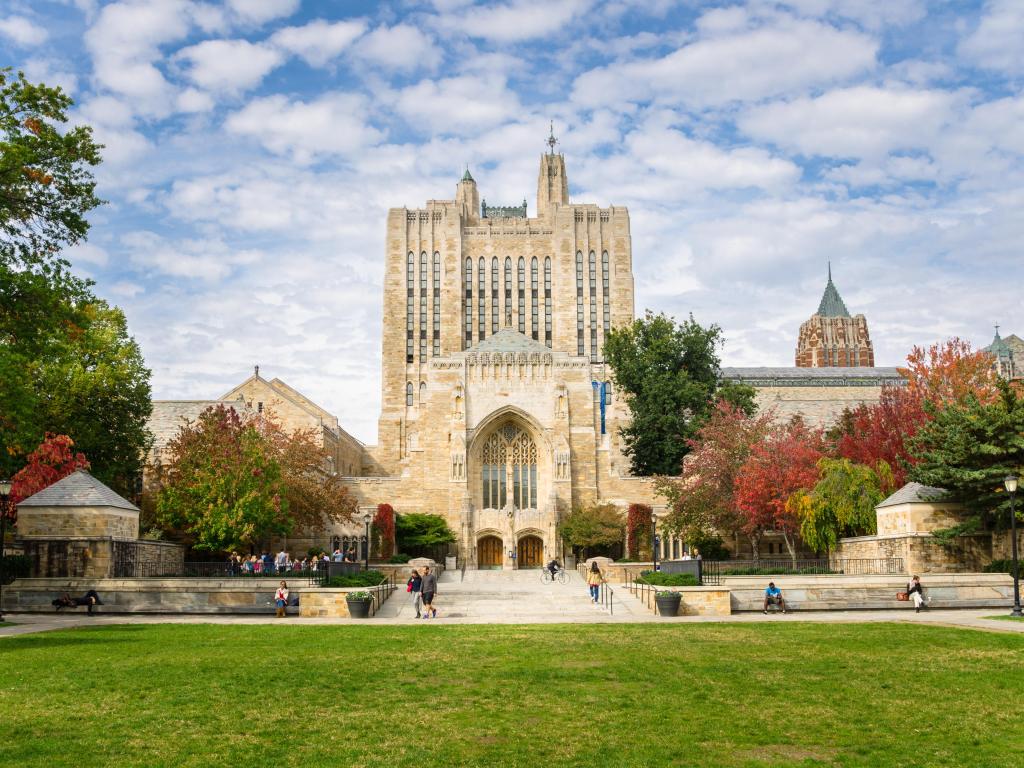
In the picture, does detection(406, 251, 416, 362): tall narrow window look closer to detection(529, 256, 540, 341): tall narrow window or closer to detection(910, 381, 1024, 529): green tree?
detection(529, 256, 540, 341): tall narrow window

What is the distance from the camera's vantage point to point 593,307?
8481 centimetres

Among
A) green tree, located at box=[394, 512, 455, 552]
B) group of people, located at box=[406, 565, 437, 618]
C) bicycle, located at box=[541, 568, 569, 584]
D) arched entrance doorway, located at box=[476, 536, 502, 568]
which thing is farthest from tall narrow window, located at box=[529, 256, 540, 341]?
group of people, located at box=[406, 565, 437, 618]

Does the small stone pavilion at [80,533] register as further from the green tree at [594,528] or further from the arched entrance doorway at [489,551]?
the arched entrance doorway at [489,551]

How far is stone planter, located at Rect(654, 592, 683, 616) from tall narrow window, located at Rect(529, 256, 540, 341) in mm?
60398

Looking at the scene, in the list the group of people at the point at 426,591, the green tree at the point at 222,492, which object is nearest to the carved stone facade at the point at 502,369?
the green tree at the point at 222,492

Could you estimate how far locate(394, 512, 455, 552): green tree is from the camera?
169ft

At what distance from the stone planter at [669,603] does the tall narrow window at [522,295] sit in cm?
6048

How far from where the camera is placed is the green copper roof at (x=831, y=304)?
422 ft

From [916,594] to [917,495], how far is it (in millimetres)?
7497

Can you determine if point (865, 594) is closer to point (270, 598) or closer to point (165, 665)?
point (270, 598)

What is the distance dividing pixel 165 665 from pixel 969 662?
11.5 meters

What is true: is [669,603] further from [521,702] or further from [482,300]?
[482,300]

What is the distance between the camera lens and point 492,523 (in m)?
53.0

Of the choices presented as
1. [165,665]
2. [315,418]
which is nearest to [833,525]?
[165,665]
